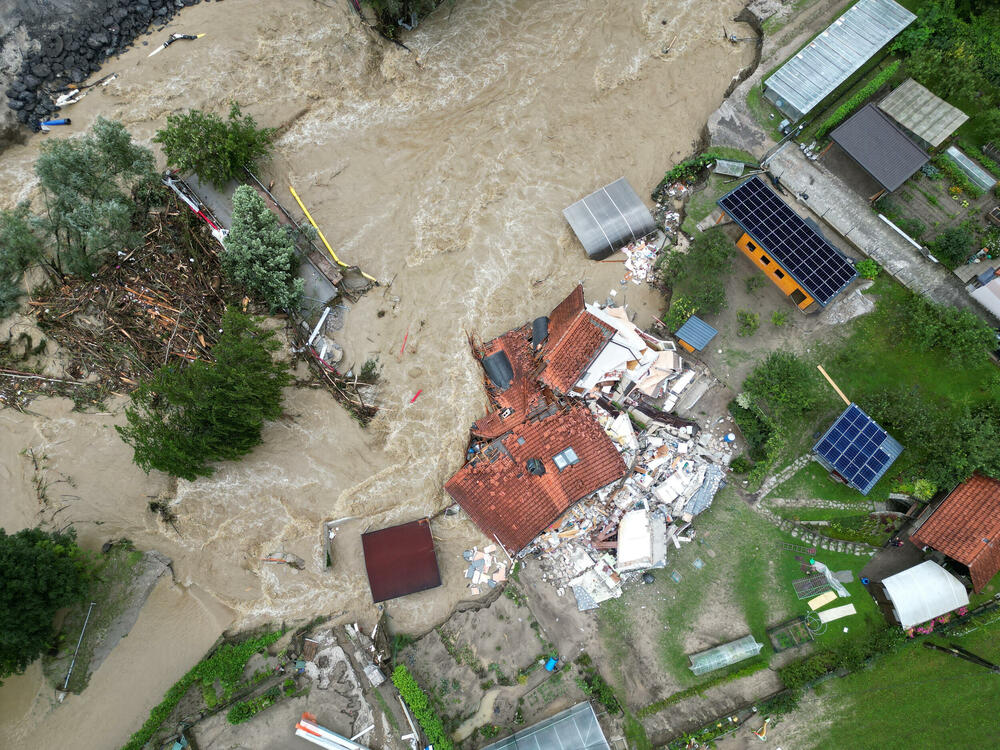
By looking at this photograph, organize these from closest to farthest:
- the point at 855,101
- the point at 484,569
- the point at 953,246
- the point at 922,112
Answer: the point at 484,569
the point at 953,246
the point at 922,112
the point at 855,101

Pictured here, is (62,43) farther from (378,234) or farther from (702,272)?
(702,272)

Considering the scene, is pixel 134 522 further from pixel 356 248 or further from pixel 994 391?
pixel 994 391

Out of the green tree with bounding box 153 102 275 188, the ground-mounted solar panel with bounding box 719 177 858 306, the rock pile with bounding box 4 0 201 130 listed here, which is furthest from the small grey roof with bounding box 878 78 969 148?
the rock pile with bounding box 4 0 201 130

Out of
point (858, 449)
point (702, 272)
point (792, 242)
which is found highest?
point (792, 242)

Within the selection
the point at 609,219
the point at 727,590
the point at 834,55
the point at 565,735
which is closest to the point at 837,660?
the point at 727,590

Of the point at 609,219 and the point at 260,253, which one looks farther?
the point at 609,219

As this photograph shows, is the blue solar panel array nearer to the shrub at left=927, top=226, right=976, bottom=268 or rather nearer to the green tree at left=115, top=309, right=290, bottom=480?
the shrub at left=927, top=226, right=976, bottom=268

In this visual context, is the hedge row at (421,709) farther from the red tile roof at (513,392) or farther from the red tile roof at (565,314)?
the red tile roof at (565,314)
